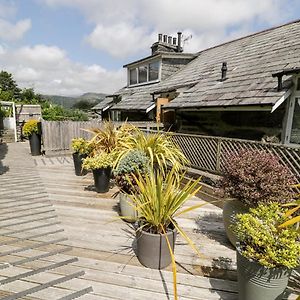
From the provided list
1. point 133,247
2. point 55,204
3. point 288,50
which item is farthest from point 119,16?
point 133,247

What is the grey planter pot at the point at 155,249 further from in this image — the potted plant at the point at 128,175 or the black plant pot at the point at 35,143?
the black plant pot at the point at 35,143

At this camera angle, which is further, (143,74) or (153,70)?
(143,74)

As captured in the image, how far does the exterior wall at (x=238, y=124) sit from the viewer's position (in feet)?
20.2

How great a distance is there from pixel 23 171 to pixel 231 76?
7.73m

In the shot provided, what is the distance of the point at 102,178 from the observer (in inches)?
204

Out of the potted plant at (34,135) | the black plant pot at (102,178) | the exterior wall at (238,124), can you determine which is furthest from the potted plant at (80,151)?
the exterior wall at (238,124)

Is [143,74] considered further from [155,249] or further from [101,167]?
[155,249]

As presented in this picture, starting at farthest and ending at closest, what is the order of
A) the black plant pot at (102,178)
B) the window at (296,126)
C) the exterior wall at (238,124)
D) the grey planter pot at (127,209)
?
the exterior wall at (238,124) < the window at (296,126) < the black plant pot at (102,178) < the grey planter pot at (127,209)

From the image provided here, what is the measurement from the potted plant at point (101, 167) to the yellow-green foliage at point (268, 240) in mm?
3405

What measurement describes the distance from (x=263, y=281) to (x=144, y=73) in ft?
50.6

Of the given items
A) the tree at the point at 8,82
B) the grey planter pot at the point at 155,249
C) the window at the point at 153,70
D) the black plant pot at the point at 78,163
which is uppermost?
the tree at the point at 8,82

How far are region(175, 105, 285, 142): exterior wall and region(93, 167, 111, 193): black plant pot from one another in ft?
13.4

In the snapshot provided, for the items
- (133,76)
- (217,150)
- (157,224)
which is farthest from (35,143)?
(133,76)

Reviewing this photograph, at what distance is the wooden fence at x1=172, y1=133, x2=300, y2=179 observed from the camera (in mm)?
4000
